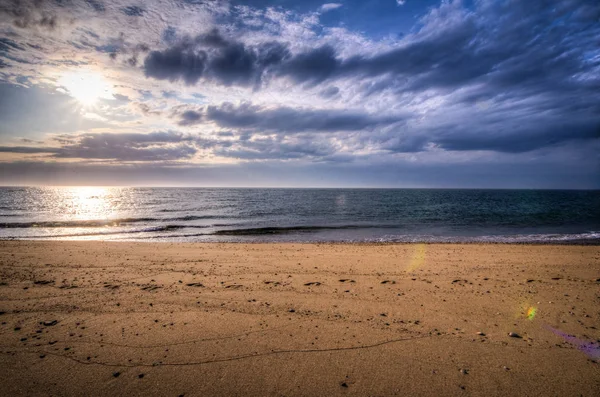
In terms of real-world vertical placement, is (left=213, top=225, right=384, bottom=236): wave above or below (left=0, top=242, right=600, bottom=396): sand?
below

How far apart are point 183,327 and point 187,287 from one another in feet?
9.46

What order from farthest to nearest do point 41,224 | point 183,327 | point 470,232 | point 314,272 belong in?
point 41,224 < point 470,232 < point 314,272 < point 183,327

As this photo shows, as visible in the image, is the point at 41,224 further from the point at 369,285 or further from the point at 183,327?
the point at 369,285

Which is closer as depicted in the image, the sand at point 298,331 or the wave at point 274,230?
the sand at point 298,331

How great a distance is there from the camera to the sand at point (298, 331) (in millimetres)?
4309

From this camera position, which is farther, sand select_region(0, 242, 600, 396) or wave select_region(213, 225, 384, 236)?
wave select_region(213, 225, 384, 236)

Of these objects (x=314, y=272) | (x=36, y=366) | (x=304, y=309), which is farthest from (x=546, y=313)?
(x=36, y=366)

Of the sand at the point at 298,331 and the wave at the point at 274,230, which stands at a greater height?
the sand at the point at 298,331

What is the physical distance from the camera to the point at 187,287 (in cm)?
867

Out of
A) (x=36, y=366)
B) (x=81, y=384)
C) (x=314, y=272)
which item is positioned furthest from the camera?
(x=314, y=272)

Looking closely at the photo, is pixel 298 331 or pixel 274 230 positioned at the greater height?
pixel 298 331

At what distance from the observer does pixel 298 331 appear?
583 cm

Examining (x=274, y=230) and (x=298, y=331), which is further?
(x=274, y=230)

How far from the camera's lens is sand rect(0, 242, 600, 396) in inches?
170
